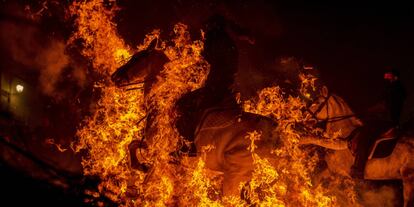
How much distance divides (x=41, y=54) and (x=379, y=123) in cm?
885

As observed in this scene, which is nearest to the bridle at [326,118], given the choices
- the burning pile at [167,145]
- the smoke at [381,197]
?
the burning pile at [167,145]

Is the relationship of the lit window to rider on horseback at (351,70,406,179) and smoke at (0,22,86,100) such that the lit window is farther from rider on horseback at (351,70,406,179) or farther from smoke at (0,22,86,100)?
rider on horseback at (351,70,406,179)

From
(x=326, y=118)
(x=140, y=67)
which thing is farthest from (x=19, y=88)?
(x=326, y=118)

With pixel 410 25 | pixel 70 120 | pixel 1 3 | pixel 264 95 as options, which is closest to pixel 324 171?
pixel 264 95

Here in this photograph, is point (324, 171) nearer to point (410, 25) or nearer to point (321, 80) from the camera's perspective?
point (321, 80)

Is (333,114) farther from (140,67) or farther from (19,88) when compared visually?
(19,88)

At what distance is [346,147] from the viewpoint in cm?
720

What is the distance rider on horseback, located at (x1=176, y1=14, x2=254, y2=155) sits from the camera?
242 inches

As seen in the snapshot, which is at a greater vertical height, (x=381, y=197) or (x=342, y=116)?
(x=342, y=116)

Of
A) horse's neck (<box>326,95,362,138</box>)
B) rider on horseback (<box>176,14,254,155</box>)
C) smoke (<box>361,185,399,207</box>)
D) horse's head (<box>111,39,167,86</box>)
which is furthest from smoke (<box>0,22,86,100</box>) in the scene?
smoke (<box>361,185,399,207</box>)

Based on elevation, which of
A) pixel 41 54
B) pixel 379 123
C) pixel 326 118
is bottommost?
pixel 379 123

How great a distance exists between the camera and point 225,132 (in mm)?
6039

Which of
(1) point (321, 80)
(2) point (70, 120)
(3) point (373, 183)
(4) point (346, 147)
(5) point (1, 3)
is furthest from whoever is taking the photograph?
(2) point (70, 120)

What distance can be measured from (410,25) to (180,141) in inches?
279
